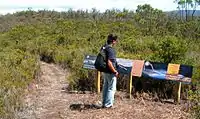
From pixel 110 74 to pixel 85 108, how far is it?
2.87 feet

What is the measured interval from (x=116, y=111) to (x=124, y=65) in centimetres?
147

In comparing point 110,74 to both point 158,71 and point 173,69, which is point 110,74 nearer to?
point 158,71

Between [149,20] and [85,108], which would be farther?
[149,20]

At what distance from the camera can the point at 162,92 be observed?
905 centimetres

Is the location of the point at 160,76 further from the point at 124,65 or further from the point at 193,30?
the point at 193,30

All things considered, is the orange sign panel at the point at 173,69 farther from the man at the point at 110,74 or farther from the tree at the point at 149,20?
the tree at the point at 149,20

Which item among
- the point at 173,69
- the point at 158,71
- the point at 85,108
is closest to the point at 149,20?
the point at 158,71

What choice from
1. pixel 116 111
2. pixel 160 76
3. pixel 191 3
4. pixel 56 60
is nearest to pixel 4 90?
pixel 116 111

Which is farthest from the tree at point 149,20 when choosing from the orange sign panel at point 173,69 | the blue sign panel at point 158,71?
the orange sign panel at point 173,69

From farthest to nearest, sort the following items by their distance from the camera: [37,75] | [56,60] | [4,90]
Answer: [56,60], [37,75], [4,90]

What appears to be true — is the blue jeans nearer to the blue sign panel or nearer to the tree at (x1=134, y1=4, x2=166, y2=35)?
the blue sign panel

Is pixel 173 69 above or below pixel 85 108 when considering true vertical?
above

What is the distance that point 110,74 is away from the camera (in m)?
7.89

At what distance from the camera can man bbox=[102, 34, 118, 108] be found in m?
7.73
